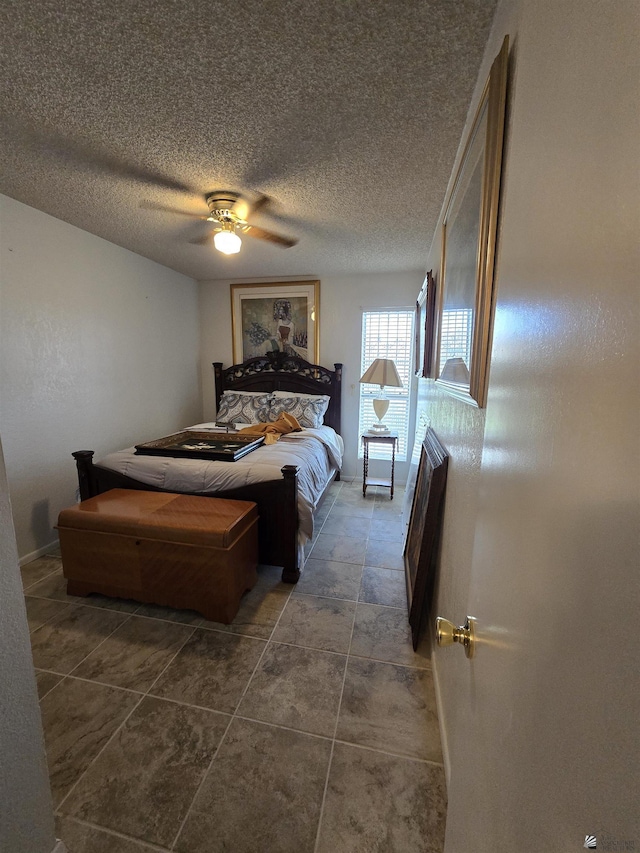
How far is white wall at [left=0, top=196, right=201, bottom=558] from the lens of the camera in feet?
8.06

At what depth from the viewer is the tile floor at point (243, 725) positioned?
115cm

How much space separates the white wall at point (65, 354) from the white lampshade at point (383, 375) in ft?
7.58

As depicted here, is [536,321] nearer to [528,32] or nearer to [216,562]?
[528,32]

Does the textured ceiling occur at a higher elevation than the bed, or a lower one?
higher

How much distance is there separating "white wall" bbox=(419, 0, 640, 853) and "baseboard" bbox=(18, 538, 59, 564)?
306 centimetres

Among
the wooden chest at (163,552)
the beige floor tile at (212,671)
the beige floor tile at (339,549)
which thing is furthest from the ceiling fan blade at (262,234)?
the beige floor tile at (212,671)

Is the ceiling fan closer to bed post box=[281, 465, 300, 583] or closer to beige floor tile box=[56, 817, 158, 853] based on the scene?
bed post box=[281, 465, 300, 583]

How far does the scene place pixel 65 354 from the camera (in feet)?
9.25

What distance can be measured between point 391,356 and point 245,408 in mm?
1812

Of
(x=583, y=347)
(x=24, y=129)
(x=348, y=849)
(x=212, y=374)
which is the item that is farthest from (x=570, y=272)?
(x=212, y=374)

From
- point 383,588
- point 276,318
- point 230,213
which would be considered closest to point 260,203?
point 230,213

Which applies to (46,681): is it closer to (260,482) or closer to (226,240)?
(260,482)

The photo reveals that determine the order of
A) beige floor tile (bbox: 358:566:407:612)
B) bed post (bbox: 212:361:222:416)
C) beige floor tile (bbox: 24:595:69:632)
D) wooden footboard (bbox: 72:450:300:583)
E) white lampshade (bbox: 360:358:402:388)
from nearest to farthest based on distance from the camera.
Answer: beige floor tile (bbox: 24:595:69:632)
beige floor tile (bbox: 358:566:407:612)
wooden footboard (bbox: 72:450:300:583)
white lampshade (bbox: 360:358:402:388)
bed post (bbox: 212:361:222:416)

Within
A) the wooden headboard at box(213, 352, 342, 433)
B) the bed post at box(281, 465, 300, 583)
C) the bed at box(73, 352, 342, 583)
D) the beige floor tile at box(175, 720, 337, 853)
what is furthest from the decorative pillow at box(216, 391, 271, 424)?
the beige floor tile at box(175, 720, 337, 853)
